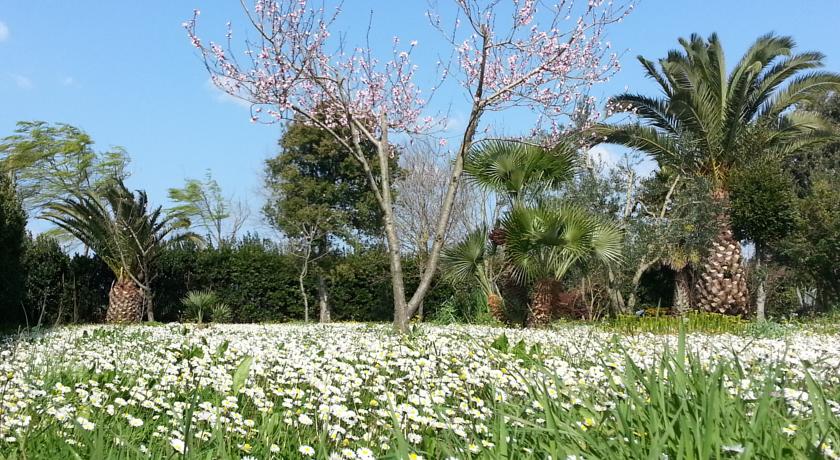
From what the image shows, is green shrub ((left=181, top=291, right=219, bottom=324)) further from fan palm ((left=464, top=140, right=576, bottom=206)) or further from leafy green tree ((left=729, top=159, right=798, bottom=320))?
leafy green tree ((left=729, top=159, right=798, bottom=320))

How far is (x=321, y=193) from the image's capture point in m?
25.5

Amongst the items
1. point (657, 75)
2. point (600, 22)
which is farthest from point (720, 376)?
point (657, 75)

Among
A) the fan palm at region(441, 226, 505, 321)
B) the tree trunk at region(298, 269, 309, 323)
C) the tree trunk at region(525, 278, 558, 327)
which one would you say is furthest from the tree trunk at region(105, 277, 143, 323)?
the tree trunk at region(525, 278, 558, 327)

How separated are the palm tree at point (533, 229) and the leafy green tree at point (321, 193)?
1011 cm

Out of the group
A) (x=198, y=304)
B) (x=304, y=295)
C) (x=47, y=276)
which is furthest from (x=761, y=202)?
(x=47, y=276)

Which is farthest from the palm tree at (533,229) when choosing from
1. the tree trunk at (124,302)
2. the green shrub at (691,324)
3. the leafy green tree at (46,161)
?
the leafy green tree at (46,161)

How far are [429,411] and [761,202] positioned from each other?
15806 mm

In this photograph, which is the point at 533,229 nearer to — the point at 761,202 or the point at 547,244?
the point at 547,244

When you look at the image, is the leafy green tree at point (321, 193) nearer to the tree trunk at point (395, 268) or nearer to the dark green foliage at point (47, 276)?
the dark green foliage at point (47, 276)

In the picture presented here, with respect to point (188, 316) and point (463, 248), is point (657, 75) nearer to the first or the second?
point (463, 248)

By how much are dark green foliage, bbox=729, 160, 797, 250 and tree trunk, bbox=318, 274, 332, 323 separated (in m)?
12.4

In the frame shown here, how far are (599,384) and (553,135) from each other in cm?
879

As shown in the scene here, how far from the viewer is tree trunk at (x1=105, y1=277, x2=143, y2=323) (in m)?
18.2

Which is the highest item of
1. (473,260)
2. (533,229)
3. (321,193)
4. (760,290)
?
(321,193)
